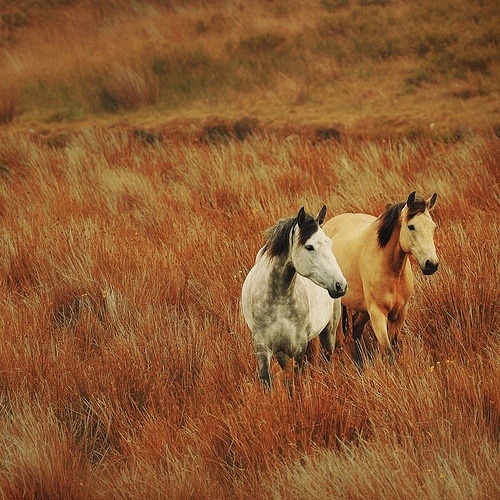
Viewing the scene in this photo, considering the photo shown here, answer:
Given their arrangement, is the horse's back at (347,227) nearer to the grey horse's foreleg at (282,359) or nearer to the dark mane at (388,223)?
the dark mane at (388,223)

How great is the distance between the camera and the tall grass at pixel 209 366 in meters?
3.02

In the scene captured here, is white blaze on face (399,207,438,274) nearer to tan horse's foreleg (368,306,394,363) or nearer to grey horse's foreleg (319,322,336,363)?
tan horse's foreleg (368,306,394,363)

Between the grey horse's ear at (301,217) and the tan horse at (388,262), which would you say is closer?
the grey horse's ear at (301,217)

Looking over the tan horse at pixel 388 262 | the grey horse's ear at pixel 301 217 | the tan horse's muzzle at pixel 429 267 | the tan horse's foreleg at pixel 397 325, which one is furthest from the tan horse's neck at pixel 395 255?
the grey horse's ear at pixel 301 217

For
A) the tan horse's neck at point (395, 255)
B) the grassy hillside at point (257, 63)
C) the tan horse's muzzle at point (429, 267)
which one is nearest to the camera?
the tan horse's muzzle at point (429, 267)

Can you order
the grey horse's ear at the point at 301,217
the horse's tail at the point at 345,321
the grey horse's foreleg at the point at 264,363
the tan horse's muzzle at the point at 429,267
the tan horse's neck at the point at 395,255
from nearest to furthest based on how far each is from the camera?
the grey horse's ear at the point at 301,217 → the grey horse's foreleg at the point at 264,363 → the tan horse's muzzle at the point at 429,267 → the tan horse's neck at the point at 395,255 → the horse's tail at the point at 345,321

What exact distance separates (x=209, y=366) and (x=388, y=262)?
1240 mm

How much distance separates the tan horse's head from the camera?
13.0 ft

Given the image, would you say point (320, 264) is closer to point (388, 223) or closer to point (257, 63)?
point (388, 223)

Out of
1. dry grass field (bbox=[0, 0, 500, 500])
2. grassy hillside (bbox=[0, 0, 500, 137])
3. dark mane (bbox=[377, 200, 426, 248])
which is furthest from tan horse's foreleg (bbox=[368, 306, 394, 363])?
grassy hillside (bbox=[0, 0, 500, 137])

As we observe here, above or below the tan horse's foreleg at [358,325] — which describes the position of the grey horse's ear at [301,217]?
above

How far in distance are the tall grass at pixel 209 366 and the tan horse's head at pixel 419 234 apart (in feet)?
1.56

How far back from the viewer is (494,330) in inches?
173

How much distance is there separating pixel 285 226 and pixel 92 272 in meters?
2.41
